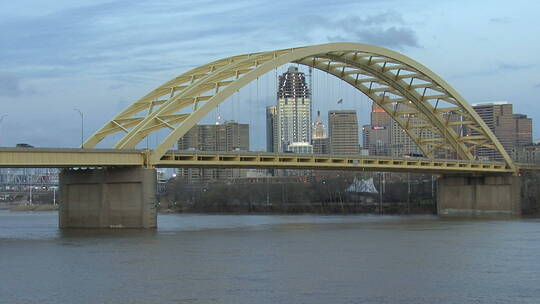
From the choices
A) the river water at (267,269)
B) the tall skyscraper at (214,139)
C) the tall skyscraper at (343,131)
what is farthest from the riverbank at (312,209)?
the river water at (267,269)

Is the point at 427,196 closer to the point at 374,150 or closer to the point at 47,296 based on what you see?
the point at 374,150

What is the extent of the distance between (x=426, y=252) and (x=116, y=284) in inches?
640

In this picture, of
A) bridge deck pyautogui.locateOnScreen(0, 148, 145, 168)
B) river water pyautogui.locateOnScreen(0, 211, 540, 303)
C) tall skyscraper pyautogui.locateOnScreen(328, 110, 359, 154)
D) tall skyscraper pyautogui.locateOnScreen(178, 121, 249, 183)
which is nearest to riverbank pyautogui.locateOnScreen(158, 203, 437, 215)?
tall skyscraper pyautogui.locateOnScreen(178, 121, 249, 183)

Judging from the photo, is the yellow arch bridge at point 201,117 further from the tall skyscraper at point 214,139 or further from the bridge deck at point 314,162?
the tall skyscraper at point 214,139

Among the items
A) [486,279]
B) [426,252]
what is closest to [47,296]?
[486,279]

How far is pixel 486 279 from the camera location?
29.6 metres

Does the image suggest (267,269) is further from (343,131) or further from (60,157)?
(343,131)

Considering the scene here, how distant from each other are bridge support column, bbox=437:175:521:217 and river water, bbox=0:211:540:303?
126ft

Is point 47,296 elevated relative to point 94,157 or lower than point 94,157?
lower

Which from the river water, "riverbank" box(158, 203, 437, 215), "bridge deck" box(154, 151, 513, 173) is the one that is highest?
"bridge deck" box(154, 151, 513, 173)

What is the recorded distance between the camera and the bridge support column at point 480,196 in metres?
86.9

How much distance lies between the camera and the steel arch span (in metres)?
54.9

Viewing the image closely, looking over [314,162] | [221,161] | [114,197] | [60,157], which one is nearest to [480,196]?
[314,162]

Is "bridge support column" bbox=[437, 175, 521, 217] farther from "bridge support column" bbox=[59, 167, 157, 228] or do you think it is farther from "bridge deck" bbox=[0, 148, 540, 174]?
"bridge support column" bbox=[59, 167, 157, 228]
